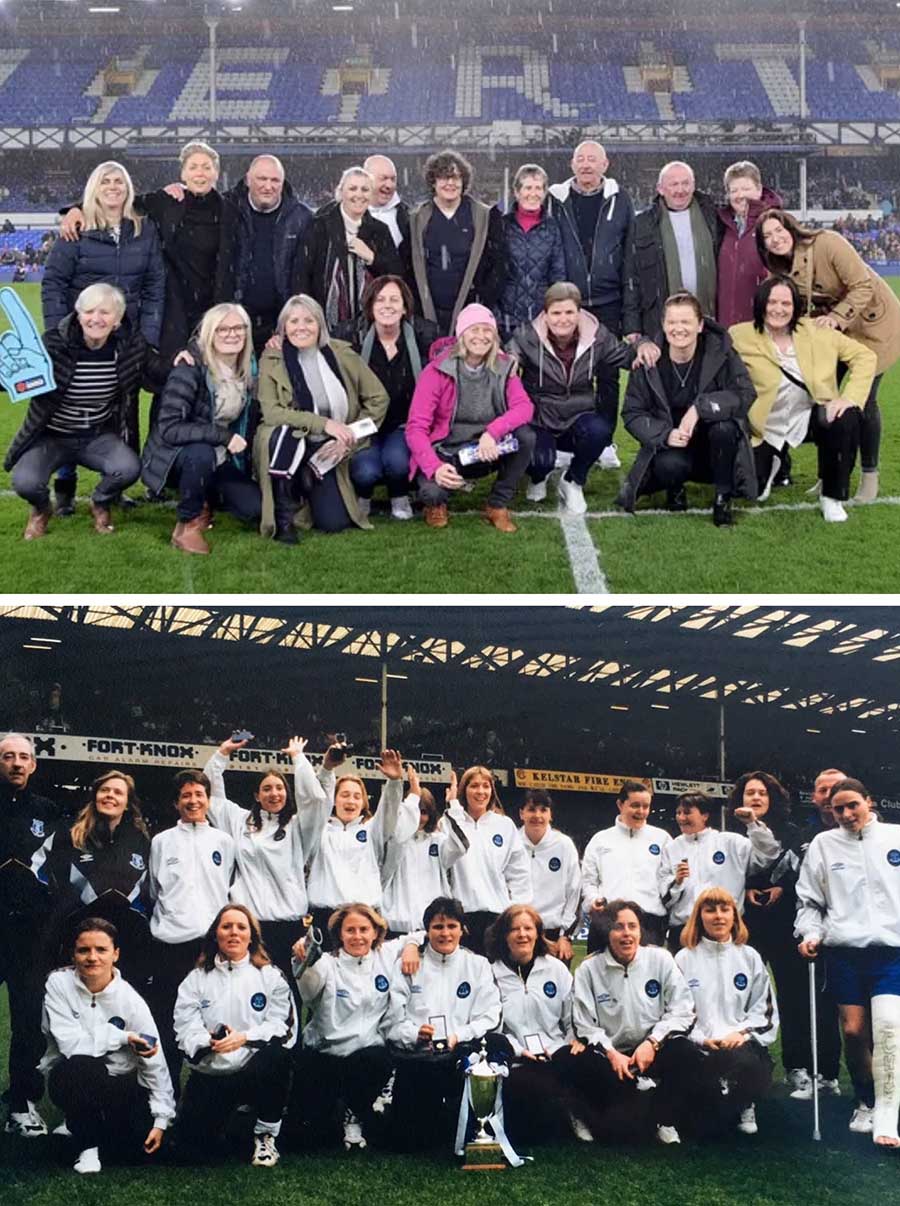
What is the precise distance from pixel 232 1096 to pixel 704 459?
3009mm

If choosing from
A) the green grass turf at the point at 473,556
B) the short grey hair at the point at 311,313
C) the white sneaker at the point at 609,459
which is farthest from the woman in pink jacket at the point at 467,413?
the white sneaker at the point at 609,459

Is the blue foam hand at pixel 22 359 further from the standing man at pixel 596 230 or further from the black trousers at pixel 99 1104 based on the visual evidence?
the black trousers at pixel 99 1104

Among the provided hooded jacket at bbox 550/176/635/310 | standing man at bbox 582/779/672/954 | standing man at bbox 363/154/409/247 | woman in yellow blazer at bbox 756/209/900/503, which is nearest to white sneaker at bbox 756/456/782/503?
woman in yellow blazer at bbox 756/209/900/503

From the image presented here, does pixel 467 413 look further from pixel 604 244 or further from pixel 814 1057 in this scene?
pixel 814 1057

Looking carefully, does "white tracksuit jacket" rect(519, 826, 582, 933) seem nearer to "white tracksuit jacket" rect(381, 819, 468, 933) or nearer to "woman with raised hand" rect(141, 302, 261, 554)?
"white tracksuit jacket" rect(381, 819, 468, 933)

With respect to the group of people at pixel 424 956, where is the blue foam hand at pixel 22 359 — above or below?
above

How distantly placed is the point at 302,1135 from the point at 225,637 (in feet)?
4.30

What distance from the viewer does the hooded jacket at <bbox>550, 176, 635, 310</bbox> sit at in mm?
5594

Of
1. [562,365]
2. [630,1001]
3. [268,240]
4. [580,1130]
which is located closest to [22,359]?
[268,240]

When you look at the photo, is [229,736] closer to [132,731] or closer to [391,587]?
[132,731]

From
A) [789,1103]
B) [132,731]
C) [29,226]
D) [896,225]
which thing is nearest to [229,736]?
[132,731]

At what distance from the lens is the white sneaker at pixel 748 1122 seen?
3.51 m

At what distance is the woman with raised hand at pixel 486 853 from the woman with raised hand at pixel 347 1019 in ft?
0.83

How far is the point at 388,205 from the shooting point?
557cm
